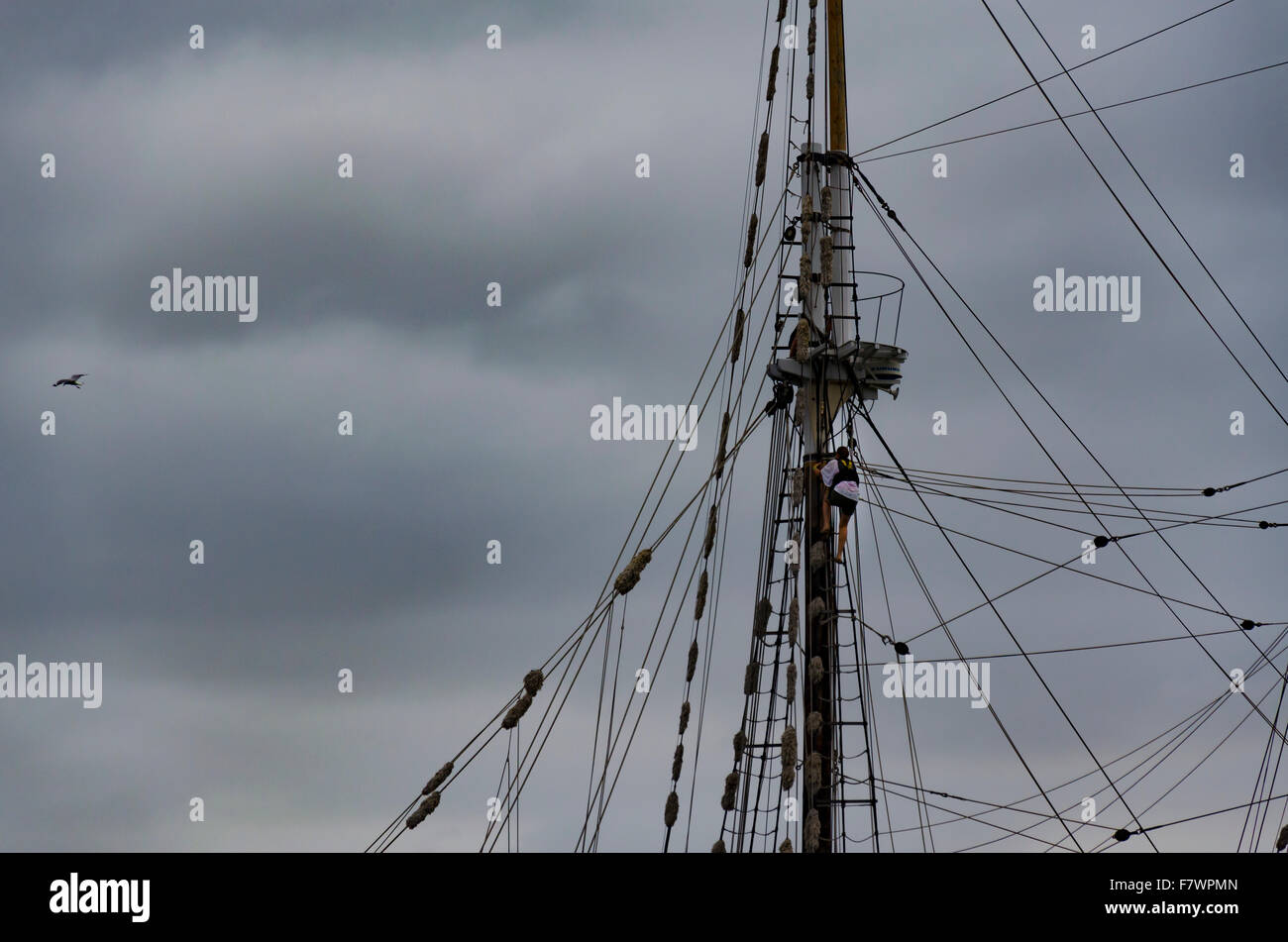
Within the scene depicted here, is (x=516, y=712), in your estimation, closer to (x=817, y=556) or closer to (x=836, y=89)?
(x=817, y=556)

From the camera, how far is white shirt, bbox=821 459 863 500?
150 ft

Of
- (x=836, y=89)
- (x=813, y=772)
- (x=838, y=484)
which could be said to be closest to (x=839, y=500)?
(x=838, y=484)

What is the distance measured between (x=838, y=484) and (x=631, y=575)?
20.8 ft

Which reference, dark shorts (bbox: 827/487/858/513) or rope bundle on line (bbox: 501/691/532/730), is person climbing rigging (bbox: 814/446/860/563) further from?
rope bundle on line (bbox: 501/691/532/730)

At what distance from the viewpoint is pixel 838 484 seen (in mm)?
45719

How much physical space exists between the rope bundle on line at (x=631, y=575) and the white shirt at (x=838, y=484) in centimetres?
582

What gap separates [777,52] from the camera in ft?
158

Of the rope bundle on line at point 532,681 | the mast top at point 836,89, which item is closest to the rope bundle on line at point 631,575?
the rope bundle on line at point 532,681

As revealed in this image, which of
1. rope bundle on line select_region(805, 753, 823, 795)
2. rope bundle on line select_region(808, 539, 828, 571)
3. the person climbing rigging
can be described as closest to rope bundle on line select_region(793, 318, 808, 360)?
the person climbing rigging

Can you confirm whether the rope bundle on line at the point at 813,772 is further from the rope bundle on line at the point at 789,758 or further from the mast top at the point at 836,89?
the mast top at the point at 836,89
